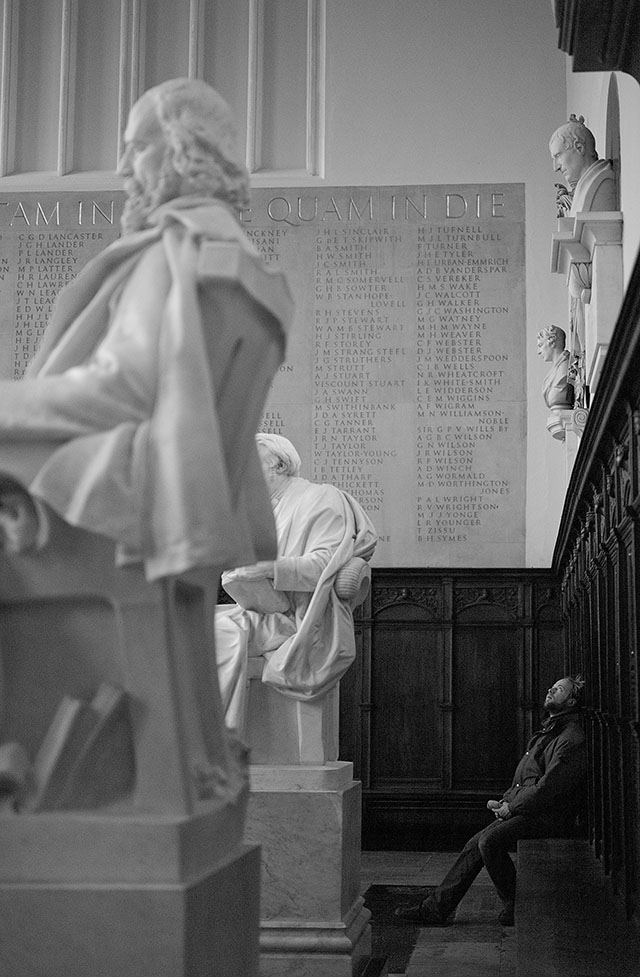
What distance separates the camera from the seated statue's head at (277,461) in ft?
17.6

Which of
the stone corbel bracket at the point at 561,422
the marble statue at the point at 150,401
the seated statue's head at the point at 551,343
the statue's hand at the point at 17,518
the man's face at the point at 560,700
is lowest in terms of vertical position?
the man's face at the point at 560,700

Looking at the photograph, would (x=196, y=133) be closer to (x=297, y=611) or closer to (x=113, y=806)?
(x=113, y=806)

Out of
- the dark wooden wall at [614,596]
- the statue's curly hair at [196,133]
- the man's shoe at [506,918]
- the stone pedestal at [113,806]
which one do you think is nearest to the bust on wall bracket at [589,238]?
the dark wooden wall at [614,596]

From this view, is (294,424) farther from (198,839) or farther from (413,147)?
(198,839)

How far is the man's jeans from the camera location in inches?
231

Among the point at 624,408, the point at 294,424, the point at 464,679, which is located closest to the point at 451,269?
the point at 294,424

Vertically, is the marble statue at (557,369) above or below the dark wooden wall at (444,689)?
above

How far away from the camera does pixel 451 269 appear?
1098cm

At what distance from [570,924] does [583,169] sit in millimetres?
5145

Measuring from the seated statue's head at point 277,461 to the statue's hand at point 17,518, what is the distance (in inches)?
129

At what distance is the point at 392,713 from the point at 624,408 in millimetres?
5959

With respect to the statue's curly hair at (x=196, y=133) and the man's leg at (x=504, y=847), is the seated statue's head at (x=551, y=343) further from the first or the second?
the statue's curly hair at (x=196, y=133)

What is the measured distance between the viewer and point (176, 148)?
2338mm

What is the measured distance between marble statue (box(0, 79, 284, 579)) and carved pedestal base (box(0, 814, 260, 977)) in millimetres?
462
